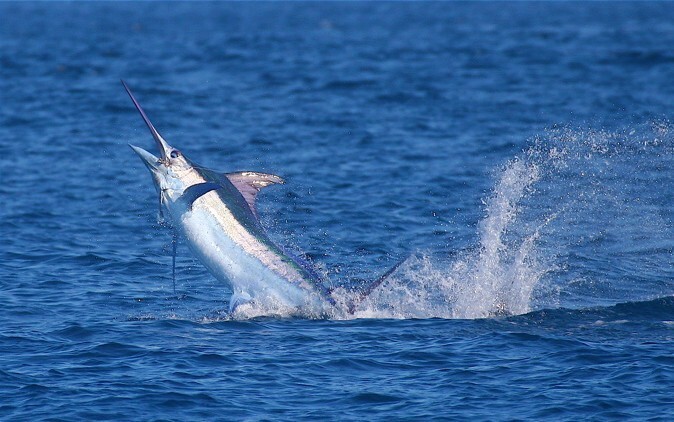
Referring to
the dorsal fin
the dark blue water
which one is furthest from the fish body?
the dark blue water

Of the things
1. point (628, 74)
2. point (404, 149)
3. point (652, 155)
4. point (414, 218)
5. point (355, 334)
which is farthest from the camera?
point (628, 74)

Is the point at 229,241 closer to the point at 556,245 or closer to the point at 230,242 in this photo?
the point at 230,242

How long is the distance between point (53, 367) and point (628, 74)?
39724 mm

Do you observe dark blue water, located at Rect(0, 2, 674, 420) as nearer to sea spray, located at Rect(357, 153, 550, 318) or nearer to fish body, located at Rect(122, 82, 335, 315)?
sea spray, located at Rect(357, 153, 550, 318)

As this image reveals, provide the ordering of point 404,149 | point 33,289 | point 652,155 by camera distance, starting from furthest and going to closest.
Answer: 1. point 404,149
2. point 652,155
3. point 33,289

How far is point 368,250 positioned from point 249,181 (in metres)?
4.84

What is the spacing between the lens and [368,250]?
70.0 feet

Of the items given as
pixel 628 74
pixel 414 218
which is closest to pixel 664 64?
pixel 628 74

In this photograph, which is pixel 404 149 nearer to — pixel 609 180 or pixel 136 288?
pixel 609 180

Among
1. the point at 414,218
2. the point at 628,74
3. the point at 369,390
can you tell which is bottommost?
the point at 369,390

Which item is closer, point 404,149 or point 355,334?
point 355,334

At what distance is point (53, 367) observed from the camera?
48.7 feet

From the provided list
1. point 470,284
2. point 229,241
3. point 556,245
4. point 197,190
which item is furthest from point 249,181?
point 556,245

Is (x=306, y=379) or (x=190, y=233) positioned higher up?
(x=190, y=233)
